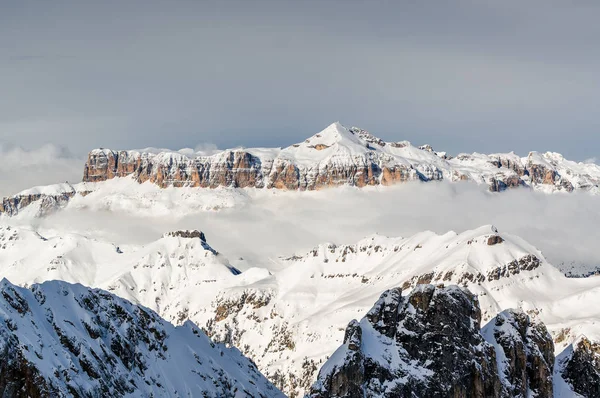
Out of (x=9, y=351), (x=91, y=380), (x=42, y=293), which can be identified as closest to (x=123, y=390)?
(x=91, y=380)

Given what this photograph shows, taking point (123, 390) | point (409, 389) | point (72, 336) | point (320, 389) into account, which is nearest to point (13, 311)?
point (72, 336)

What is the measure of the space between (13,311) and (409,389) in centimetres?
9060

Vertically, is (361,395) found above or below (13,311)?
below

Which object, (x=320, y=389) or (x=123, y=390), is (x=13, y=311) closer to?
(x=123, y=390)

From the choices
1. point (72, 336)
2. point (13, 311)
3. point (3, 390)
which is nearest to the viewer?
point (3, 390)

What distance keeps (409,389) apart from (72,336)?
78.5 metres

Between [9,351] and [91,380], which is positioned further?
[91,380]

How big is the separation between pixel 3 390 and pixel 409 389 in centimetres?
9093

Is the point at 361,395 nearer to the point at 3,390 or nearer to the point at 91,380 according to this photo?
the point at 91,380

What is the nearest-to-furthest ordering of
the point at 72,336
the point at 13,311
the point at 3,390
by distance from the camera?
the point at 3,390, the point at 13,311, the point at 72,336

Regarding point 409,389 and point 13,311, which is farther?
point 409,389

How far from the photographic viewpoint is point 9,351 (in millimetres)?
159750

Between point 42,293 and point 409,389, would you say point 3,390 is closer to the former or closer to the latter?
point 42,293

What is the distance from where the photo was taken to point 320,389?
639 ft
